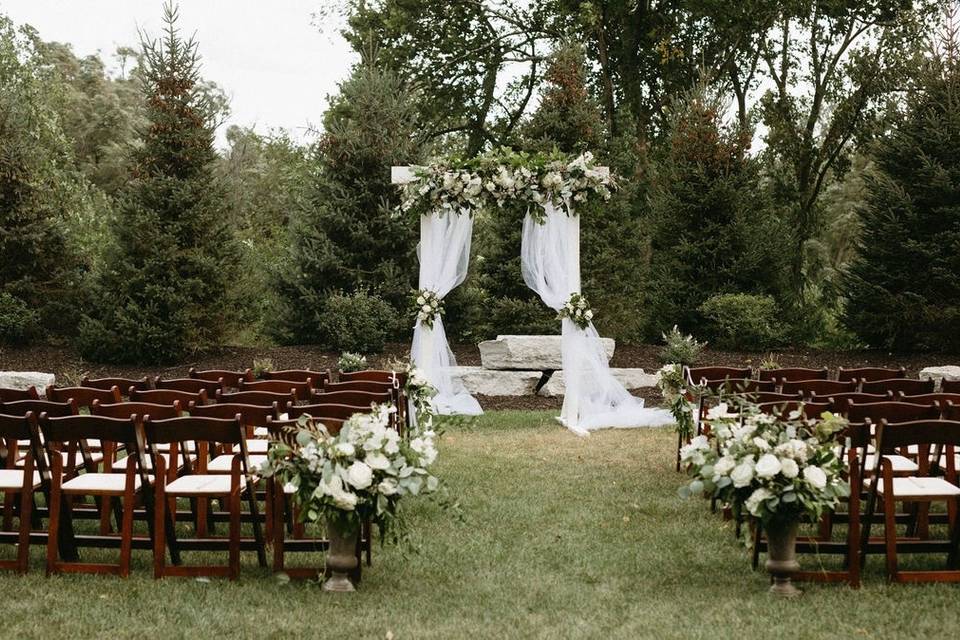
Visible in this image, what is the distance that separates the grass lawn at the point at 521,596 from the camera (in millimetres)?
4738

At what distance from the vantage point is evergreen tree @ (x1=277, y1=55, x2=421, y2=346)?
55.3 feet

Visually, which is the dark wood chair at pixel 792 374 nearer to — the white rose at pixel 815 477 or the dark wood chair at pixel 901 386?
the dark wood chair at pixel 901 386

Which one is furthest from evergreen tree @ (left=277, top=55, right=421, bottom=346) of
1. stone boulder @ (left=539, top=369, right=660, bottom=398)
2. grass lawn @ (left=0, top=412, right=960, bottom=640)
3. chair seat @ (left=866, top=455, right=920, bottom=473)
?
→ chair seat @ (left=866, top=455, right=920, bottom=473)

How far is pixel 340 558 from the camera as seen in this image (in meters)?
5.41

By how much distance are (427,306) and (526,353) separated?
2.97m

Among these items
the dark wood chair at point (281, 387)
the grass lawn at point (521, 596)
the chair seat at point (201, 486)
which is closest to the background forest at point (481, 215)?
the dark wood chair at point (281, 387)

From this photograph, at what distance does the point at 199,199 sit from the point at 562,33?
11196mm

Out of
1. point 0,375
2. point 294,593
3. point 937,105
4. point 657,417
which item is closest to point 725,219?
point 937,105

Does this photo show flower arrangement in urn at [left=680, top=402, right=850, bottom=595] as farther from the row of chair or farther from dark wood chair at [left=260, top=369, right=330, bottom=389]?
dark wood chair at [left=260, top=369, right=330, bottom=389]

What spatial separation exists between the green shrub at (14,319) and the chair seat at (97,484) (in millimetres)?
10910

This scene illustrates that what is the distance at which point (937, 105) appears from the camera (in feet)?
51.4

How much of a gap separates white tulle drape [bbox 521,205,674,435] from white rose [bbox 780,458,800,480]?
6.53m

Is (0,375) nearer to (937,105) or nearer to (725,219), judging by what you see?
(725,219)

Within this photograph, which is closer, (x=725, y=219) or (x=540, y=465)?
(x=540, y=465)
